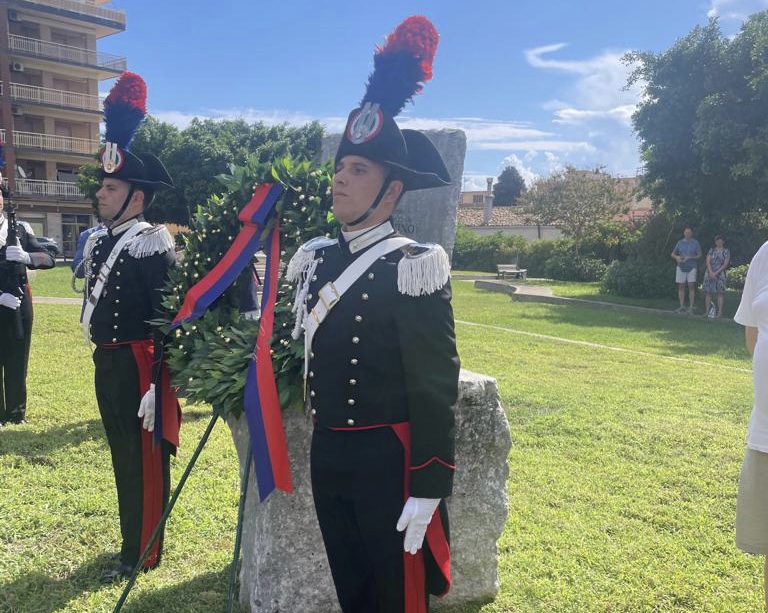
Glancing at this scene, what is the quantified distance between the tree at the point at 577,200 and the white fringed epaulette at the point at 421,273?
3033 cm

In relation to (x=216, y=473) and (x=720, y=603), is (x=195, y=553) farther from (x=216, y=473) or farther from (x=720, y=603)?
(x=720, y=603)

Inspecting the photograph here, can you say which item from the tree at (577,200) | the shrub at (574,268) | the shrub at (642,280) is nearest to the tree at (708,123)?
the shrub at (642,280)

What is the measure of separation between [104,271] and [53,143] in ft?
129

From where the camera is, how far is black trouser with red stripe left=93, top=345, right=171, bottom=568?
3576 mm

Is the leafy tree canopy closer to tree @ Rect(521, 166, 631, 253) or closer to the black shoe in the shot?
tree @ Rect(521, 166, 631, 253)

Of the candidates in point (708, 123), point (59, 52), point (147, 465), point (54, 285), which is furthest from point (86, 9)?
point (147, 465)

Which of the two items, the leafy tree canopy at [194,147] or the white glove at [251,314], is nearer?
the white glove at [251,314]

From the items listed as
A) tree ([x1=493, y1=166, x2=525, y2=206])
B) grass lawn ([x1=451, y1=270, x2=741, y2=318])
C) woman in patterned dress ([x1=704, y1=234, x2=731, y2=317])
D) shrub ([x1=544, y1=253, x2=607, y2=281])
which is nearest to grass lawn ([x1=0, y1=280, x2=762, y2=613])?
woman in patterned dress ([x1=704, y1=234, x2=731, y2=317])

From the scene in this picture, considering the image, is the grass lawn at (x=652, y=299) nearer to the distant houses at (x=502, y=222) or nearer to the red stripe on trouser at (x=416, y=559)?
the red stripe on trouser at (x=416, y=559)

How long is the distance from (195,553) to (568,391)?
5.16 meters

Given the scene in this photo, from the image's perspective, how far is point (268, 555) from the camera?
10.4 ft

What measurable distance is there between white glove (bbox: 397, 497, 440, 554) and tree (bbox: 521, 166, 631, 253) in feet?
100.0

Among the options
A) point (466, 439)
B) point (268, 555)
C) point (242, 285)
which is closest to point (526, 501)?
point (466, 439)

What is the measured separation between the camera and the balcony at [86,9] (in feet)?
124
